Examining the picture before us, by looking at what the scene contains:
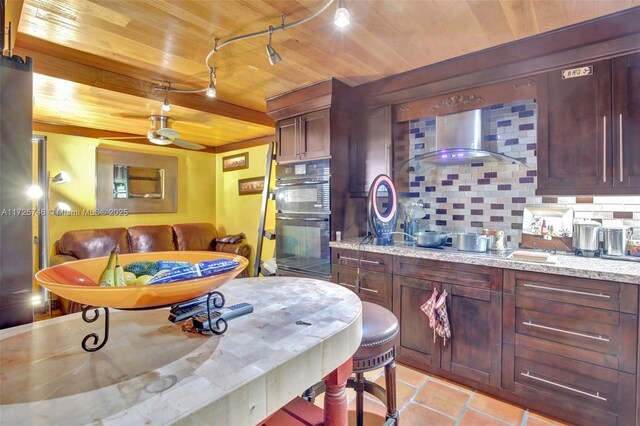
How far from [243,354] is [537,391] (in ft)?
6.74

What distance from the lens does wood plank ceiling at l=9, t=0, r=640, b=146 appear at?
177 centimetres

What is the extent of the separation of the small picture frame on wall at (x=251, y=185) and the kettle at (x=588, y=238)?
147 inches

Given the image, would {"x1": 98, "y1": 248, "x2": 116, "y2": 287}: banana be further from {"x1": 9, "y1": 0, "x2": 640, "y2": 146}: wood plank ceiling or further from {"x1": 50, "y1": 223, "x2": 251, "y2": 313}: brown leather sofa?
{"x1": 50, "y1": 223, "x2": 251, "y2": 313}: brown leather sofa

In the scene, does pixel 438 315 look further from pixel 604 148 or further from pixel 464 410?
pixel 604 148

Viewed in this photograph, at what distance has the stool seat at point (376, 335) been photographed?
4.11 ft

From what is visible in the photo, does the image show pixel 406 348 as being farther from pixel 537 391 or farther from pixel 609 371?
pixel 609 371

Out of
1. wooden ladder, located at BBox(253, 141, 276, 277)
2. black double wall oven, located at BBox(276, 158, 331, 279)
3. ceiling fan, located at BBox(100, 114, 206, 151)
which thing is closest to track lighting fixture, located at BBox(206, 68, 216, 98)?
ceiling fan, located at BBox(100, 114, 206, 151)

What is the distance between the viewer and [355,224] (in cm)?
310

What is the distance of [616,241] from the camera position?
198cm

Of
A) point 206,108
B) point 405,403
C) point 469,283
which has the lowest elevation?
A: point 405,403

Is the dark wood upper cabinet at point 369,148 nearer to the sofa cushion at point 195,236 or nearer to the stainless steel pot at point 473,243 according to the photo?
the stainless steel pot at point 473,243

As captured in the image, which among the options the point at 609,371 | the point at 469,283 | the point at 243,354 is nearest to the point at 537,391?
the point at 609,371

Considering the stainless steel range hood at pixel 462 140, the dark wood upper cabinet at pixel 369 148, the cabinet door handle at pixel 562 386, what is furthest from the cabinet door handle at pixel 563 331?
the dark wood upper cabinet at pixel 369 148

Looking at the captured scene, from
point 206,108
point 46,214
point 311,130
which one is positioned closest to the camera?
point 311,130
